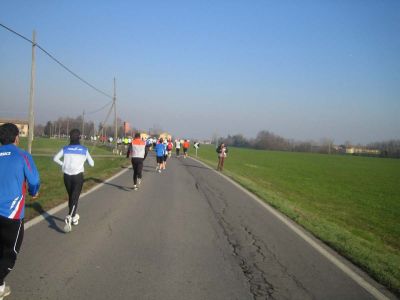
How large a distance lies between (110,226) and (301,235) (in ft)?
12.1

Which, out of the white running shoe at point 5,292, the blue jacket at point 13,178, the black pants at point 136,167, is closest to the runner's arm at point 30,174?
the blue jacket at point 13,178

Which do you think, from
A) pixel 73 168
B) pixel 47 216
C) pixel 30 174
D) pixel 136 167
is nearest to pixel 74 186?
pixel 73 168

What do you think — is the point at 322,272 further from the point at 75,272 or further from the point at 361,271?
the point at 75,272

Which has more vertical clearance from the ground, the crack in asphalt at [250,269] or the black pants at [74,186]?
the black pants at [74,186]

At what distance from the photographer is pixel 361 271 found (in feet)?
20.1

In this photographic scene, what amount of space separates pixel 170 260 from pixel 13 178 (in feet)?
8.17

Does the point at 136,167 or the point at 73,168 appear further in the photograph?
the point at 136,167

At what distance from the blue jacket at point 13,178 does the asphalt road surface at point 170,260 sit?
0.89 metres

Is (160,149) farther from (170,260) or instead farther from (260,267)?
(260,267)

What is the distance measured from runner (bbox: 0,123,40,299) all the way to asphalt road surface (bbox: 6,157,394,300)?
0.40 m

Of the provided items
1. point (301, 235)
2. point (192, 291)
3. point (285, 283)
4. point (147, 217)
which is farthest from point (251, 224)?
point (192, 291)

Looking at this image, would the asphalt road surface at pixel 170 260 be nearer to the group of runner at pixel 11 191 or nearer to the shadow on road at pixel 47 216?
the shadow on road at pixel 47 216

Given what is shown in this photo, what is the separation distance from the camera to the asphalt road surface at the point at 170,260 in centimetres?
476

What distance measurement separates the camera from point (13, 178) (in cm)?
438
